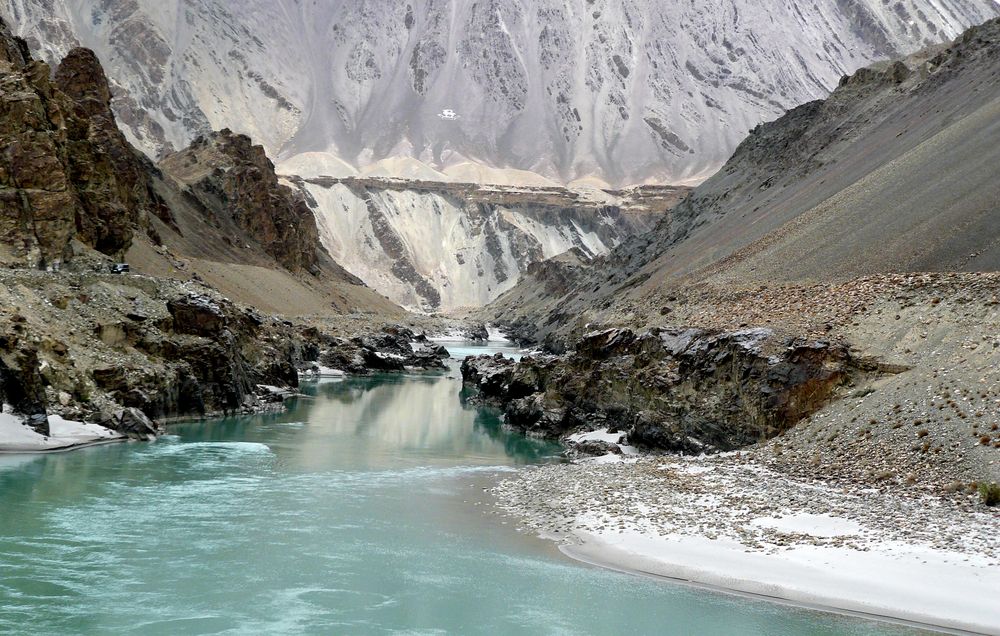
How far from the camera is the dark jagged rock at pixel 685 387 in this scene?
3228cm

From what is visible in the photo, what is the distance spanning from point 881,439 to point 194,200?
9827 centimetres

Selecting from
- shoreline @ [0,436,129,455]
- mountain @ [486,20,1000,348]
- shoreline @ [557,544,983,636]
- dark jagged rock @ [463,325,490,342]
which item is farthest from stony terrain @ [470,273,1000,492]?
dark jagged rock @ [463,325,490,342]

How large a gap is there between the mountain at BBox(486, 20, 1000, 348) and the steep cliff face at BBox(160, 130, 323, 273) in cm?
4212

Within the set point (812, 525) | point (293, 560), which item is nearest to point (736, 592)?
point (812, 525)

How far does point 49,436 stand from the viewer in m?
31.4

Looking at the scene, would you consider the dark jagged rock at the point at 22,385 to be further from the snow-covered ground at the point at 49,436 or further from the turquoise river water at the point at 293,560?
the turquoise river water at the point at 293,560

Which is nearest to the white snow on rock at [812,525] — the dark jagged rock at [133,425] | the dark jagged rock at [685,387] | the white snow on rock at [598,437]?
the dark jagged rock at [685,387]

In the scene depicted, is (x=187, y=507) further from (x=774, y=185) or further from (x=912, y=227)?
(x=774, y=185)

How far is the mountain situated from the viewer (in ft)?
150

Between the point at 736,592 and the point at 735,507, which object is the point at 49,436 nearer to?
the point at 735,507

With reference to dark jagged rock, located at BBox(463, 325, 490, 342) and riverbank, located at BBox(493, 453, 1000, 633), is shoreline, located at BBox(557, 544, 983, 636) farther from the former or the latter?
dark jagged rock, located at BBox(463, 325, 490, 342)

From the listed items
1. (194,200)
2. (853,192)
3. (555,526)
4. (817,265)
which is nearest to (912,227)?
(817,265)

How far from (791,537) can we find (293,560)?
1137cm

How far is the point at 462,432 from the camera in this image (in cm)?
4509
